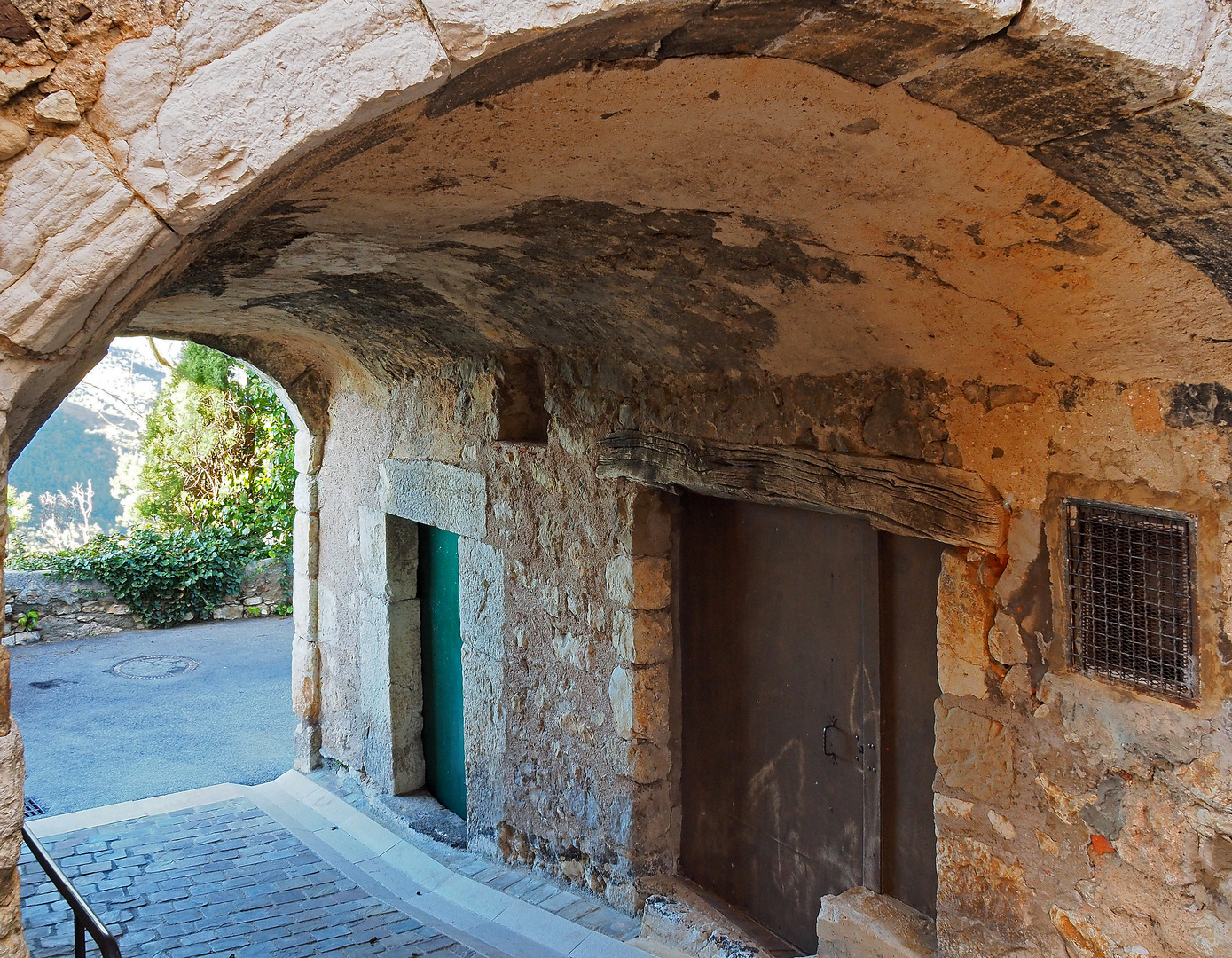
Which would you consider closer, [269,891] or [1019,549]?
[1019,549]

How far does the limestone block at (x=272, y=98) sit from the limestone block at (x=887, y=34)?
66 cm

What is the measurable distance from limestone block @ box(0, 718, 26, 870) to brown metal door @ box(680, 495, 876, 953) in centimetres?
262

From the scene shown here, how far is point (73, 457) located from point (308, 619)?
40.1 metres

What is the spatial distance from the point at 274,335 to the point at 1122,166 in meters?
4.93

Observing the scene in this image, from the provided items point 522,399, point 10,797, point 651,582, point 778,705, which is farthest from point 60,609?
point 10,797

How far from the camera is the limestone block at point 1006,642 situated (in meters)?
2.72

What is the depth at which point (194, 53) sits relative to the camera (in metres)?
1.45

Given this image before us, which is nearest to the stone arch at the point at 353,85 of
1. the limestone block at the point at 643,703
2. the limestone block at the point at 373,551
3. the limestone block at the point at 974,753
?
the limestone block at the point at 974,753

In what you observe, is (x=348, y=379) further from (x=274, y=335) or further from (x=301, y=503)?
(x=301, y=503)

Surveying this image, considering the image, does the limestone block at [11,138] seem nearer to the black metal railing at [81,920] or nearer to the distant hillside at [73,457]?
the black metal railing at [81,920]

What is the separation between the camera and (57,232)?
1.43 meters

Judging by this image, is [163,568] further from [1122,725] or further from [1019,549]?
[1122,725]

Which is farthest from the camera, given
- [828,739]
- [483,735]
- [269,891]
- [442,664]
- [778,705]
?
[442,664]

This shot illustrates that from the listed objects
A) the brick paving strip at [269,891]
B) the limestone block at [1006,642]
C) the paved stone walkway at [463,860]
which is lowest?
the brick paving strip at [269,891]
